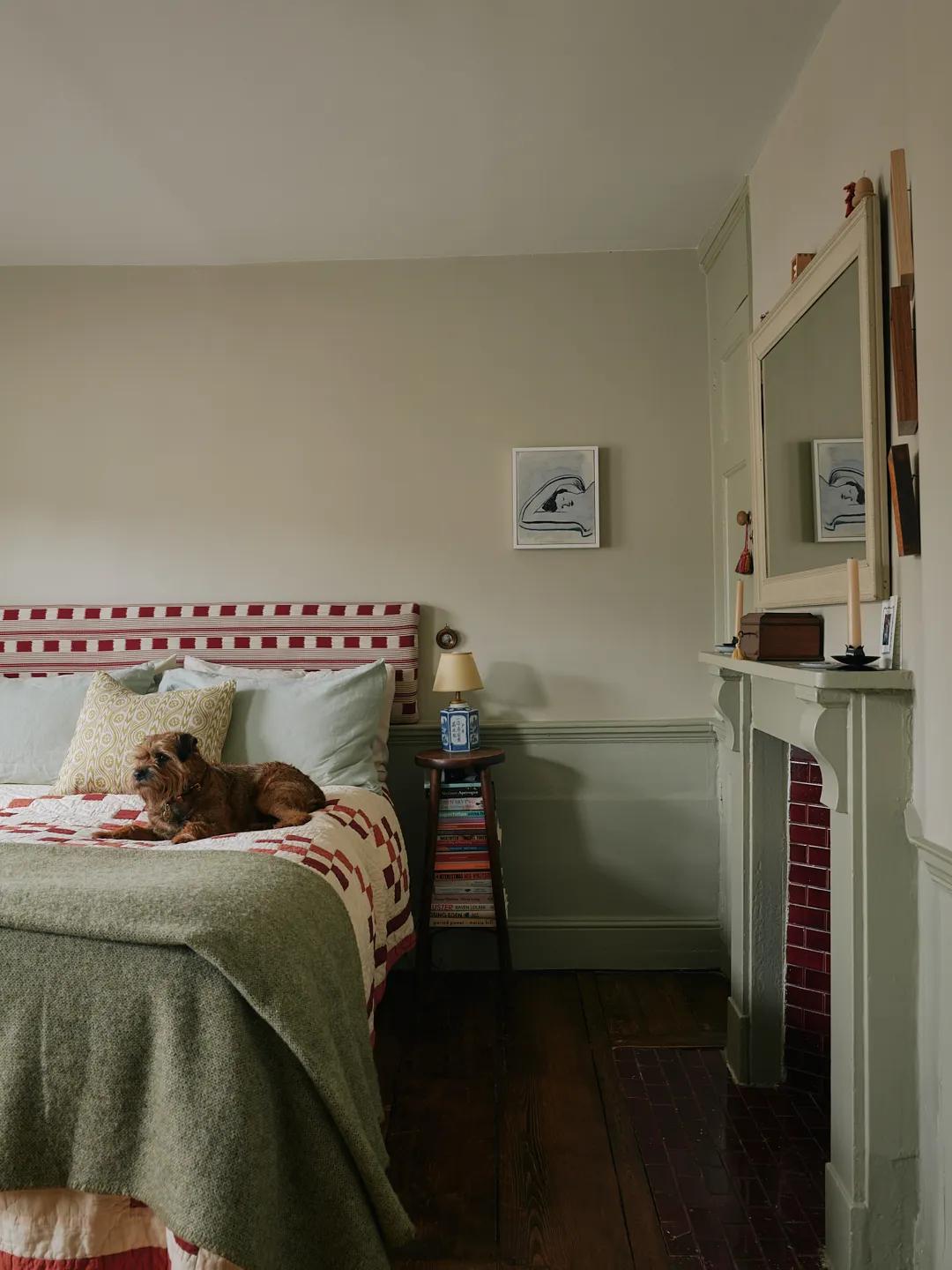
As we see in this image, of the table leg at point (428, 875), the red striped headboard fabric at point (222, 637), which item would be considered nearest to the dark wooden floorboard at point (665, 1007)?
the table leg at point (428, 875)

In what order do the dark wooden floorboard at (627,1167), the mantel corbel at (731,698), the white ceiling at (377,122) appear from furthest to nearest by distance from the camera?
1. the mantel corbel at (731,698)
2. the white ceiling at (377,122)
3. the dark wooden floorboard at (627,1167)

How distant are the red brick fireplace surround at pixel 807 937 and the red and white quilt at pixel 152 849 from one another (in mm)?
1078

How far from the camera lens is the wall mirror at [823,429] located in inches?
68.2

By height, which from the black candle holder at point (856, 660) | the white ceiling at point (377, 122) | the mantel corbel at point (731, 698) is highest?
the white ceiling at point (377, 122)

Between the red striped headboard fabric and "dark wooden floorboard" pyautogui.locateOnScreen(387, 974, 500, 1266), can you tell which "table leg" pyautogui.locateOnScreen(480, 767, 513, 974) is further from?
the red striped headboard fabric

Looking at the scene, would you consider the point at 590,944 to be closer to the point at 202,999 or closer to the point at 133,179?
the point at 202,999

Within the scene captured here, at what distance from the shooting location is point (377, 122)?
2441mm

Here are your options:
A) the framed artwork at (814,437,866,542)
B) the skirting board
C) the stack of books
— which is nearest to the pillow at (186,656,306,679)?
the stack of books

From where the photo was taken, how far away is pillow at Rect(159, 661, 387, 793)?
9.01 ft

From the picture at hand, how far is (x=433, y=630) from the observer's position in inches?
130

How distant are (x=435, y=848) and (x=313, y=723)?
59 cm

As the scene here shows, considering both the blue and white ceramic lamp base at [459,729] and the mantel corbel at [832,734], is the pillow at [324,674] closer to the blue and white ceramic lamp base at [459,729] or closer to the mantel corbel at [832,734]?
the blue and white ceramic lamp base at [459,729]

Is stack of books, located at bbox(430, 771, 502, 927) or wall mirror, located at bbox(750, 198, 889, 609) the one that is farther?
stack of books, located at bbox(430, 771, 502, 927)

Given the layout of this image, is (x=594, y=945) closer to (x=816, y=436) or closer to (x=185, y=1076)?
(x=816, y=436)
